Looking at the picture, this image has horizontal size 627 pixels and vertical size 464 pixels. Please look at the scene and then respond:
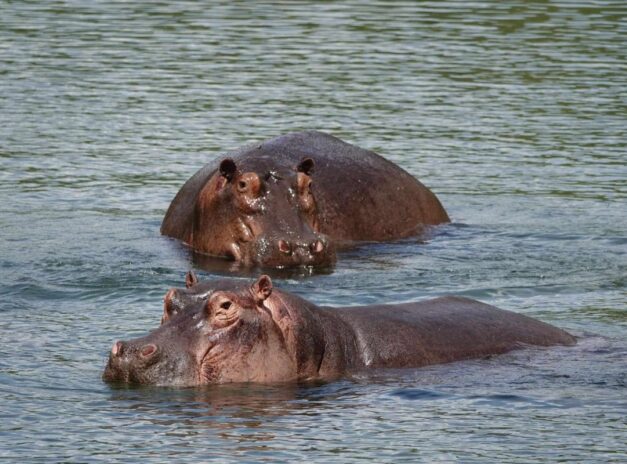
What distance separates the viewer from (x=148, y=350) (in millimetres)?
9430

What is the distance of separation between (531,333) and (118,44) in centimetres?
1778

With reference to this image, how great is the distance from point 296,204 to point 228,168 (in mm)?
655

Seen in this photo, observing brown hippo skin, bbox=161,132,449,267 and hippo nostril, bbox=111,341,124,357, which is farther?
brown hippo skin, bbox=161,132,449,267

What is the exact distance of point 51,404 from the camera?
9.65 meters

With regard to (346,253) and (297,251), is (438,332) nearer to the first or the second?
(297,251)

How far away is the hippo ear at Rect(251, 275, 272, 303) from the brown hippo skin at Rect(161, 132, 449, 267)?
468 cm

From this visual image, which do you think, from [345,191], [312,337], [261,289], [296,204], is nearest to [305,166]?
[296,204]

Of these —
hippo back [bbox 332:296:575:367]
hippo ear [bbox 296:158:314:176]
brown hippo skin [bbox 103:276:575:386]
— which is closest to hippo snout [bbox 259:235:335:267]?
hippo ear [bbox 296:158:314:176]

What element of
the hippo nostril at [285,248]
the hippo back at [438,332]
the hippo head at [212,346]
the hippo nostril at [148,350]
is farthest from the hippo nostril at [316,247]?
the hippo nostril at [148,350]

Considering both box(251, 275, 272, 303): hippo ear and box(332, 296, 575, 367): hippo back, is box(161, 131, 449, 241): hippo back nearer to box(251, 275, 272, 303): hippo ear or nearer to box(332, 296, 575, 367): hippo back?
box(332, 296, 575, 367): hippo back

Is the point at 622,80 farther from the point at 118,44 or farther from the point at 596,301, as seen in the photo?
the point at 596,301

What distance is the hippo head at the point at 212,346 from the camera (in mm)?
9477

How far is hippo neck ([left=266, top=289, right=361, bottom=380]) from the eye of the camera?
9688 mm

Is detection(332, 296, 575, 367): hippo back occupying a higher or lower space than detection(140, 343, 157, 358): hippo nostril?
lower
